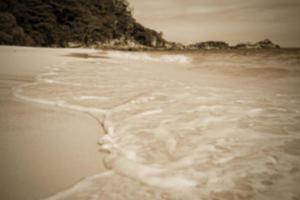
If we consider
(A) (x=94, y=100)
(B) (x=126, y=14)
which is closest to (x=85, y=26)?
(B) (x=126, y=14)

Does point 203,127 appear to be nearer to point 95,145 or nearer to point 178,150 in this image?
point 178,150

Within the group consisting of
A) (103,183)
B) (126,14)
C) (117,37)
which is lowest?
(103,183)

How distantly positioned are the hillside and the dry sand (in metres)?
38.0

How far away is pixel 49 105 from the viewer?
327 centimetres

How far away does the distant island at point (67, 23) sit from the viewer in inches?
1613

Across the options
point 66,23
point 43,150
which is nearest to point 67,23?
point 66,23

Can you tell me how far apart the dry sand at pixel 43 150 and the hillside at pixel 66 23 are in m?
38.0

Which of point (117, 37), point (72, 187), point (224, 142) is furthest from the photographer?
point (117, 37)

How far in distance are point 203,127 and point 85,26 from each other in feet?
195

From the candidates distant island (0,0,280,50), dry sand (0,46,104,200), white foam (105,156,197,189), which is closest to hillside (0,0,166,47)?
distant island (0,0,280,50)

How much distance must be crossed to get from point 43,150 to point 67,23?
58303 mm

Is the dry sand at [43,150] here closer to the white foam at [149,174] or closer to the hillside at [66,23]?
the white foam at [149,174]

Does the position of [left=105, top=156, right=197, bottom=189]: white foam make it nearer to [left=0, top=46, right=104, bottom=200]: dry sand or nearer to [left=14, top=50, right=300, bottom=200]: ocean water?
[left=14, top=50, right=300, bottom=200]: ocean water

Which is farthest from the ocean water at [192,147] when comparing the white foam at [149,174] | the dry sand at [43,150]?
the dry sand at [43,150]
